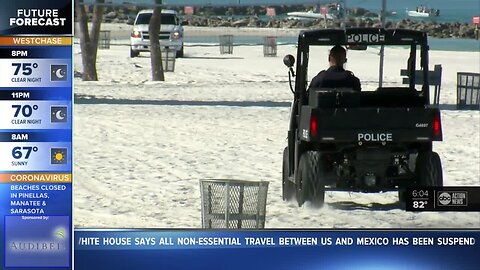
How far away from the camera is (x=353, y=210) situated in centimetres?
929

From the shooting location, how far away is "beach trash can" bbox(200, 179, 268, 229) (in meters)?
7.12

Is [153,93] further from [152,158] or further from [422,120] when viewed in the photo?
[422,120]

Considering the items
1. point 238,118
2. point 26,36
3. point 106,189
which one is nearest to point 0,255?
point 26,36

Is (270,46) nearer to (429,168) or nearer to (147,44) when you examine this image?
(147,44)

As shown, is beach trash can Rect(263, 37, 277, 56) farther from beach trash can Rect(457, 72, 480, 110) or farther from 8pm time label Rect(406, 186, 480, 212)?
8pm time label Rect(406, 186, 480, 212)

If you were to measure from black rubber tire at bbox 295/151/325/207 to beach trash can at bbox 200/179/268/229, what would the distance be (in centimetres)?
122

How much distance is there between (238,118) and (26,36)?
13.8 m

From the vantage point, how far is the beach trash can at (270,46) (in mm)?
35625

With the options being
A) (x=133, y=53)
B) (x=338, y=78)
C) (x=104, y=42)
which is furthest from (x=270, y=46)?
(x=338, y=78)

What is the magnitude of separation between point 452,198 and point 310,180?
3785 mm

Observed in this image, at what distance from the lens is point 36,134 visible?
4328 mm

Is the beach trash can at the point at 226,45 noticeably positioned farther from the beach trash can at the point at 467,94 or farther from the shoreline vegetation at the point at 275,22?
the beach trash can at the point at 467,94

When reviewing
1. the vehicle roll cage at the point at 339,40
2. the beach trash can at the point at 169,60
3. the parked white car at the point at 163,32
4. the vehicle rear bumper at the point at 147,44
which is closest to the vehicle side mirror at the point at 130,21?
the vehicle rear bumper at the point at 147,44

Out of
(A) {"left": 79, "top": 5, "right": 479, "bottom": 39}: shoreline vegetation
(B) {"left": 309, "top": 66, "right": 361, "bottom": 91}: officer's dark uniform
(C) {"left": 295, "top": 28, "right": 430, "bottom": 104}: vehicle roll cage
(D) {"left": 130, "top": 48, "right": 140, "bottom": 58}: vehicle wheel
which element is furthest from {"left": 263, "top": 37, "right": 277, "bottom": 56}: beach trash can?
(B) {"left": 309, "top": 66, "right": 361, "bottom": 91}: officer's dark uniform
